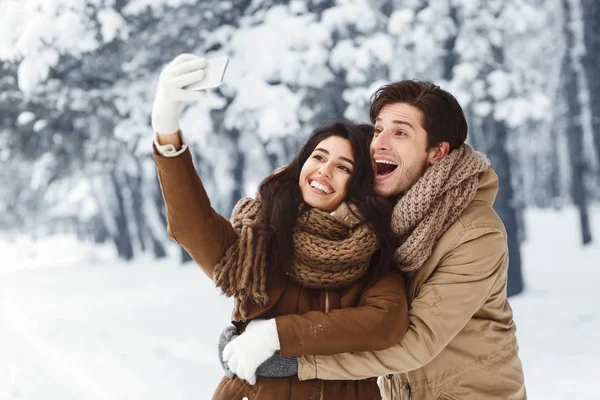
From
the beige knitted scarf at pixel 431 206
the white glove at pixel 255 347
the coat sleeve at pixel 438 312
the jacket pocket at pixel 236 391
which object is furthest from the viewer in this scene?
the beige knitted scarf at pixel 431 206

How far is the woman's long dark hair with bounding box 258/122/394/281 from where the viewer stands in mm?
2650

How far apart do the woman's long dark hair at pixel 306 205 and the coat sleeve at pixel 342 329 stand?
24 cm

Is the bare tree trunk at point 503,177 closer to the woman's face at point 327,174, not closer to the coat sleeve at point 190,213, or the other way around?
the woman's face at point 327,174

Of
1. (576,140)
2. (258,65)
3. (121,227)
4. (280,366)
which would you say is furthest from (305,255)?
(121,227)

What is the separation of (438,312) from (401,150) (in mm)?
810

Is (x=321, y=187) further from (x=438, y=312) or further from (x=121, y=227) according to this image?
(x=121, y=227)

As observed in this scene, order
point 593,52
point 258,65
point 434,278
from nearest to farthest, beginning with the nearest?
point 434,278
point 258,65
point 593,52

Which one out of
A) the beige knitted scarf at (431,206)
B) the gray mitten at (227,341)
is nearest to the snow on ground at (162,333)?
the beige knitted scarf at (431,206)

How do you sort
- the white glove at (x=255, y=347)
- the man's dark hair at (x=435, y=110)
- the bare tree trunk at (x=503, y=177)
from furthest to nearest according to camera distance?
1. the bare tree trunk at (x=503, y=177)
2. the man's dark hair at (x=435, y=110)
3. the white glove at (x=255, y=347)

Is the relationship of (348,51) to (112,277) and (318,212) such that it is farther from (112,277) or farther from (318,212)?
(112,277)

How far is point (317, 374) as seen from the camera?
8.25 ft

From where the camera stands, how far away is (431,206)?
2789mm

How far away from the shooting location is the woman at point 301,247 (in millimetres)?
2363

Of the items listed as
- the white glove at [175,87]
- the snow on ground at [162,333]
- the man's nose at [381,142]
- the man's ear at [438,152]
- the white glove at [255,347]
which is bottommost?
the snow on ground at [162,333]
